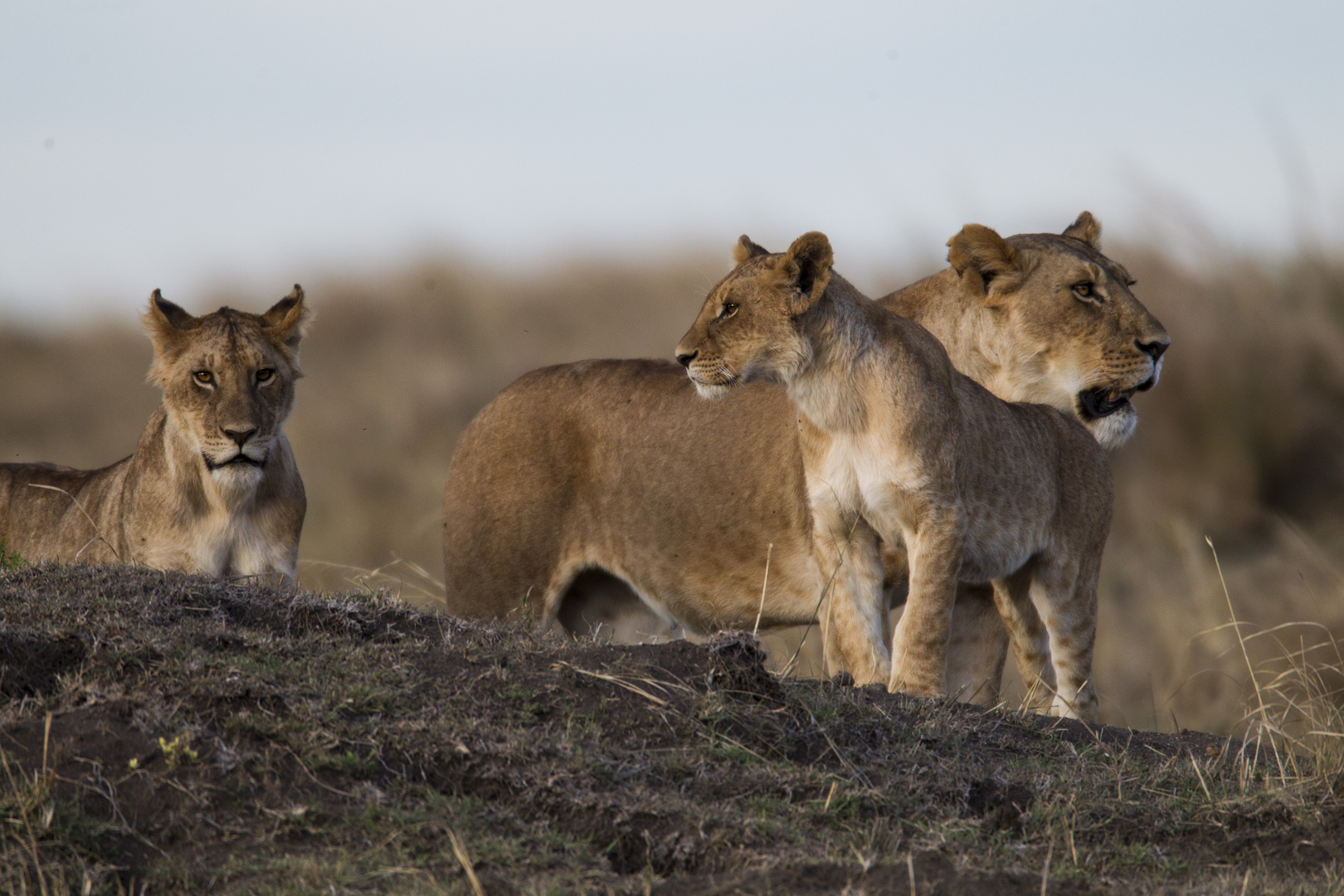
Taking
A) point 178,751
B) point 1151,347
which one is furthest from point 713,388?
point 178,751

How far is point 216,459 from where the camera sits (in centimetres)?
506

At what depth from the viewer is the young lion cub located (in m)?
4.58

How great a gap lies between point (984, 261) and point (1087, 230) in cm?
82

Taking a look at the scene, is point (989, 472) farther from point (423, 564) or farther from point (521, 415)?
point (423, 564)

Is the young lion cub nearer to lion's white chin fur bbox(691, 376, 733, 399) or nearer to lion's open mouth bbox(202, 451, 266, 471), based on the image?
lion's white chin fur bbox(691, 376, 733, 399)

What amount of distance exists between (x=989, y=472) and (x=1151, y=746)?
1.10m

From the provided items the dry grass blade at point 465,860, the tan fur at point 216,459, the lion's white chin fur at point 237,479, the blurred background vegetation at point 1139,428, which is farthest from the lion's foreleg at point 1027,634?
the dry grass blade at point 465,860

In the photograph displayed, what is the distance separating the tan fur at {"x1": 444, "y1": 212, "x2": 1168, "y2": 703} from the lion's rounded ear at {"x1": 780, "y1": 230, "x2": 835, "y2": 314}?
0.44 m

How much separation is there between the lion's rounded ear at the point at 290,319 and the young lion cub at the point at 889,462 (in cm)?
161

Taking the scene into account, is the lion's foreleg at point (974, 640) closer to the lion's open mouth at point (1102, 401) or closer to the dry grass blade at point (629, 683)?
the lion's open mouth at point (1102, 401)

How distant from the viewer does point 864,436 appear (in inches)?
185

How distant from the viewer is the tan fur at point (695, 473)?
17.7ft

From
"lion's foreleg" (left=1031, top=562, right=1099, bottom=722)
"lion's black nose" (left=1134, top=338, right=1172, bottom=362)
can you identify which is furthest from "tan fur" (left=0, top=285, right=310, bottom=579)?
"lion's black nose" (left=1134, top=338, right=1172, bottom=362)

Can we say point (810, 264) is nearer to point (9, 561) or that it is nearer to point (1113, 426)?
point (1113, 426)
